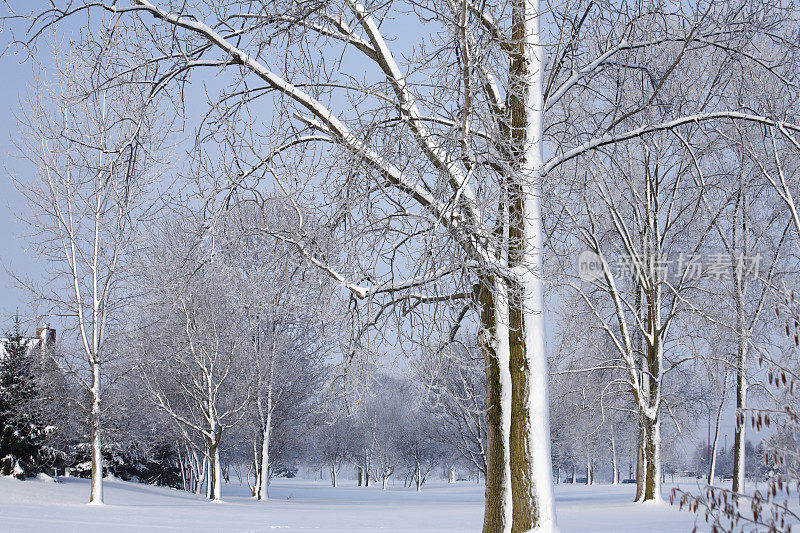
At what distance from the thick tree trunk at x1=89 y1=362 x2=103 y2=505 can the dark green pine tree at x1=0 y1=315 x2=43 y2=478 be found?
6.61m

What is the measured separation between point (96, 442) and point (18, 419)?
770 cm

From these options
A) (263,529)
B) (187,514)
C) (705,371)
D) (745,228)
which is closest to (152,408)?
(187,514)

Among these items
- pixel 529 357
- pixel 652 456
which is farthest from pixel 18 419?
pixel 529 357

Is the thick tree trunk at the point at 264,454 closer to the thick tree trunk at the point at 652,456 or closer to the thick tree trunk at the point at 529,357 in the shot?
the thick tree trunk at the point at 652,456

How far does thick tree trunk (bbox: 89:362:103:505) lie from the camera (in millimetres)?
17266

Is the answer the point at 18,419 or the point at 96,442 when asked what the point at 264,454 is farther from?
the point at 18,419

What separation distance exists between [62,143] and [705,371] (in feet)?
56.4

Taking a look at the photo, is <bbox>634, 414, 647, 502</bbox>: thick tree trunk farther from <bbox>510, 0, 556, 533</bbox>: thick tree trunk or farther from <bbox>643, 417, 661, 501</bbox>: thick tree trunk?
<bbox>510, 0, 556, 533</bbox>: thick tree trunk

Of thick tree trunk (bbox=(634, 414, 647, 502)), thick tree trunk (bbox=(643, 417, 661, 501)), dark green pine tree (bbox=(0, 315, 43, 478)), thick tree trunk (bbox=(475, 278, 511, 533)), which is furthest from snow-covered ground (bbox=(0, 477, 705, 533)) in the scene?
thick tree trunk (bbox=(475, 278, 511, 533))

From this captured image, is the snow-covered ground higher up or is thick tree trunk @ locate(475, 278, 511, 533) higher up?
thick tree trunk @ locate(475, 278, 511, 533)

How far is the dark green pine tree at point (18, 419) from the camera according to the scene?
23594 mm

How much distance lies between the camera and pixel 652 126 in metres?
6.74

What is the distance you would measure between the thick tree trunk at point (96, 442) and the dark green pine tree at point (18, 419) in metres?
6.61

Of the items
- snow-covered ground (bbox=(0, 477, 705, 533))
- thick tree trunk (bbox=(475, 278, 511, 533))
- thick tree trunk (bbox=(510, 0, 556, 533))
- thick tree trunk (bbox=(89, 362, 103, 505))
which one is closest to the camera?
thick tree trunk (bbox=(510, 0, 556, 533))
